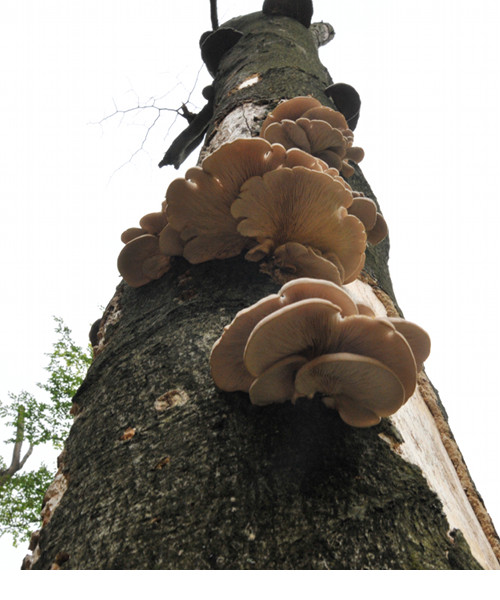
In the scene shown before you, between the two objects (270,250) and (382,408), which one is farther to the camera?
(270,250)

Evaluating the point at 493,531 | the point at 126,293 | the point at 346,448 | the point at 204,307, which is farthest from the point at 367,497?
the point at 126,293

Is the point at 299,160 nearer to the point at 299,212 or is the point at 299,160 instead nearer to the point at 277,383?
the point at 299,212

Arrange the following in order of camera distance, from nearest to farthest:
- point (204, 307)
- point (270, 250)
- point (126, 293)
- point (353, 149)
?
point (204, 307)
point (270, 250)
point (126, 293)
point (353, 149)

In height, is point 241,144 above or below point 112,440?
above

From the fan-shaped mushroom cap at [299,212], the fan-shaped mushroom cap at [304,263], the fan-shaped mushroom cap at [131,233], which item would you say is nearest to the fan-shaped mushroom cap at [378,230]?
the fan-shaped mushroom cap at [299,212]

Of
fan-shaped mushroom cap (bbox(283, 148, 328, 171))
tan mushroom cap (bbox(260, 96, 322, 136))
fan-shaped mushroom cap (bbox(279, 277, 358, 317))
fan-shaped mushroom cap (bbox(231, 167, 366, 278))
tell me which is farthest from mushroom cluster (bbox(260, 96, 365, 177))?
fan-shaped mushroom cap (bbox(279, 277, 358, 317))

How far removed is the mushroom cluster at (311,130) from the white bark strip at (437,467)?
1.02 meters

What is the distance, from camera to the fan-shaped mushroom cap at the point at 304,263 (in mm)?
1579

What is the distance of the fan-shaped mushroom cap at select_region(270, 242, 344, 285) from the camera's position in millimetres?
1579

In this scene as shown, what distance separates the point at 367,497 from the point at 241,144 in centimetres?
120

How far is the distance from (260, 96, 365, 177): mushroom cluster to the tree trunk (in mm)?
791

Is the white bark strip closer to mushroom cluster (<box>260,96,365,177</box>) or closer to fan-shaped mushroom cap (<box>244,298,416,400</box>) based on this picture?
fan-shaped mushroom cap (<box>244,298,416,400</box>)

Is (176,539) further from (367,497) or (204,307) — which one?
(204,307)

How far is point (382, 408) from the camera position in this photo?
1.17 metres
